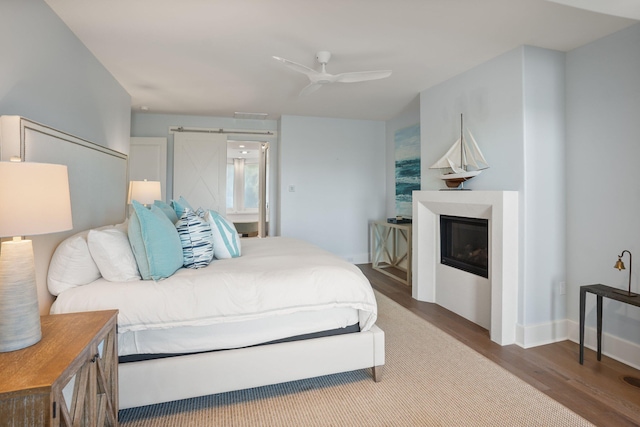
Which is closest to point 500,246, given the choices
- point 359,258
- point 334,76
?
point 334,76

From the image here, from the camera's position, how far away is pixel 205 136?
521cm

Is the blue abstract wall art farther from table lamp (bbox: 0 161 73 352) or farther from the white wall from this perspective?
table lamp (bbox: 0 161 73 352)

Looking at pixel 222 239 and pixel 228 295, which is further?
pixel 222 239

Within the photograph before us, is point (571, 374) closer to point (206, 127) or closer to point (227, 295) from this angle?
point (227, 295)

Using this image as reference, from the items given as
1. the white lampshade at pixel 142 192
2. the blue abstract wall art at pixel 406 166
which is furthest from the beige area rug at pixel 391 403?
the blue abstract wall art at pixel 406 166

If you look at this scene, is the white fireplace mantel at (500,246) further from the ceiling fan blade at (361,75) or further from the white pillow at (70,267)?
the white pillow at (70,267)

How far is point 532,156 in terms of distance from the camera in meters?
2.68

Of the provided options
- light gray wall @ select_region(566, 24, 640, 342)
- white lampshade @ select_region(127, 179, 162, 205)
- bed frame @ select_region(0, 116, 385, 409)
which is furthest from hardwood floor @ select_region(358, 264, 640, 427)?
white lampshade @ select_region(127, 179, 162, 205)

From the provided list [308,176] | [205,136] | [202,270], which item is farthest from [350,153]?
[202,270]

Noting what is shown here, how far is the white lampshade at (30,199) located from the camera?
113cm

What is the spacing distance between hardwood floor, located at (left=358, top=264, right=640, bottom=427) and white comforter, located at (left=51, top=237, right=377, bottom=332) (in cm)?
119

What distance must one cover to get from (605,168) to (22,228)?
11.5ft

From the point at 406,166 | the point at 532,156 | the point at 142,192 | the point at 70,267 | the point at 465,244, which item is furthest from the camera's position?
the point at 406,166

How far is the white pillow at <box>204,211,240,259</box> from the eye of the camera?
2473mm
